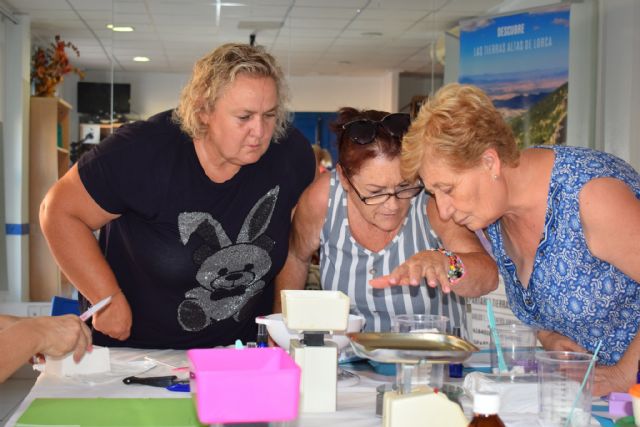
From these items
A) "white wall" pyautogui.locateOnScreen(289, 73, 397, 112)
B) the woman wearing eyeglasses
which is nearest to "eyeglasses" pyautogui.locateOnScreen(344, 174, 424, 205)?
the woman wearing eyeglasses

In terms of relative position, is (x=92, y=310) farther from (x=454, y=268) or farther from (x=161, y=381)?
(x=454, y=268)

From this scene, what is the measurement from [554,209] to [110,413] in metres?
1.13

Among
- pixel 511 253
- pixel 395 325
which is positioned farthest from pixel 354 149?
pixel 395 325

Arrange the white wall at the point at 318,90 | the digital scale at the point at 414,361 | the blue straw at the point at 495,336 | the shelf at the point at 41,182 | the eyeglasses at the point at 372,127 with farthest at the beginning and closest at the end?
the white wall at the point at 318,90, the shelf at the point at 41,182, the eyeglasses at the point at 372,127, the blue straw at the point at 495,336, the digital scale at the point at 414,361

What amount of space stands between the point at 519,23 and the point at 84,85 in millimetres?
5244

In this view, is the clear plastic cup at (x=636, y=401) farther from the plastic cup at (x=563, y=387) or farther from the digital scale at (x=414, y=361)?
the digital scale at (x=414, y=361)

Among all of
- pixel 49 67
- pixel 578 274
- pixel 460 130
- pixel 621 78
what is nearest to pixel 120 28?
pixel 49 67

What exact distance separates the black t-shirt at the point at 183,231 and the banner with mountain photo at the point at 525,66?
4.27m

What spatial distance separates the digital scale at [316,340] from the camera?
1678 millimetres

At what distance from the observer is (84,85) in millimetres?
9445

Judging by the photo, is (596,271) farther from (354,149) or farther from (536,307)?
(354,149)

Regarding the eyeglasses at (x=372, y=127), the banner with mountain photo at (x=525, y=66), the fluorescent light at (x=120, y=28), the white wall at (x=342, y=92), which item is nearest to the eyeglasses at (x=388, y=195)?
the eyeglasses at (x=372, y=127)

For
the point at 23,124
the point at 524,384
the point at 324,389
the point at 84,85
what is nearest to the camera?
the point at 324,389

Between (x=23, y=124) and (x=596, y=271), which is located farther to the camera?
(x=23, y=124)
